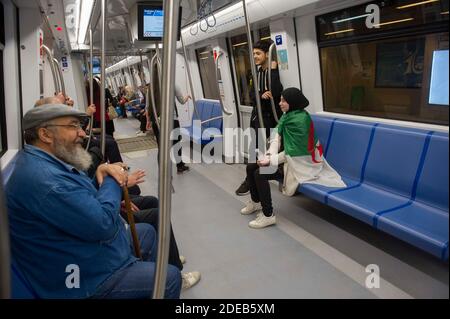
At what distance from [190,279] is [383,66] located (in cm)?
249

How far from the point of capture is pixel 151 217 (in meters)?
2.30

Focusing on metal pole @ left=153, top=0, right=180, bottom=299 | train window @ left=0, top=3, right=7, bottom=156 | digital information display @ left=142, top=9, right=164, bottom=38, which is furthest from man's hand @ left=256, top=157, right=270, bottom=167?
metal pole @ left=153, top=0, right=180, bottom=299

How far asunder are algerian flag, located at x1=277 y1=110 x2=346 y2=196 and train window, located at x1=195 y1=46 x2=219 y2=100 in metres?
3.87

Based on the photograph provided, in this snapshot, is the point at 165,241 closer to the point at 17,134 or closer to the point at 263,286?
the point at 263,286

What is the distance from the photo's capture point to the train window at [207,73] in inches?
268

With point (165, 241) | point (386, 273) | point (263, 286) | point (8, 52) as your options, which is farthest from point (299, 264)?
point (8, 52)

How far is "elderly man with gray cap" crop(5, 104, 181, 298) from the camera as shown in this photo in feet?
4.29

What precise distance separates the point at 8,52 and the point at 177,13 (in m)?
2.48

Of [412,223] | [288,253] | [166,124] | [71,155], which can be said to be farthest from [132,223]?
[412,223]

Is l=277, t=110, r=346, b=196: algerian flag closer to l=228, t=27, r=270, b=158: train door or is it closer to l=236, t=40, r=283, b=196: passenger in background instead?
l=236, t=40, r=283, b=196: passenger in background

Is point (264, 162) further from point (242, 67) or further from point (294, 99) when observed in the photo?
point (242, 67)

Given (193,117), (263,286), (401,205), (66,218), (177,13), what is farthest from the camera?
(193,117)

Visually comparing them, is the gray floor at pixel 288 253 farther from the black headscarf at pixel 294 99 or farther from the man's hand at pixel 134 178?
the black headscarf at pixel 294 99

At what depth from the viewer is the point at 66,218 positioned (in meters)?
1.33
